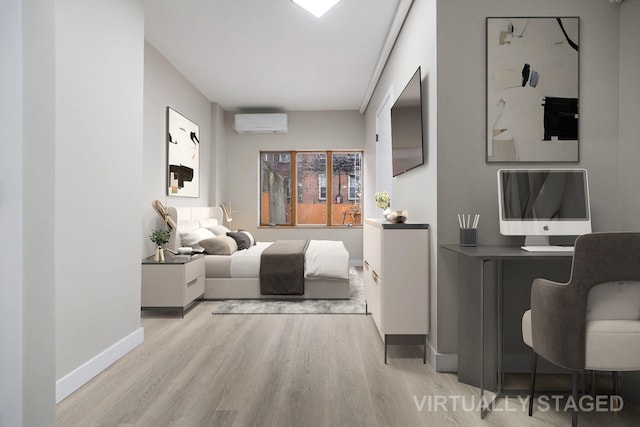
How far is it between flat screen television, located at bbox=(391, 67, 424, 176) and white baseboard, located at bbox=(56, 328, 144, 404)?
8.42 feet

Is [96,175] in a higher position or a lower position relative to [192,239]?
higher

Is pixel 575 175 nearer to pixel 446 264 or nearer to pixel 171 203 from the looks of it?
pixel 446 264

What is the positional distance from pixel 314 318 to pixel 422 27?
2.70 m

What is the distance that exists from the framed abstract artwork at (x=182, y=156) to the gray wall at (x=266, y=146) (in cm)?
124

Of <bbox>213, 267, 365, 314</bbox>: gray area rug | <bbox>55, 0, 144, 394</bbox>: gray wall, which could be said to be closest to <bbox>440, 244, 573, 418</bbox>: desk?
<bbox>213, 267, 365, 314</bbox>: gray area rug

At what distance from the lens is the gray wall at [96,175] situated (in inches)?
78.9

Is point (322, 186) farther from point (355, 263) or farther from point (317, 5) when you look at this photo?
point (317, 5)

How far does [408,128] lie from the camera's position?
2.90 metres

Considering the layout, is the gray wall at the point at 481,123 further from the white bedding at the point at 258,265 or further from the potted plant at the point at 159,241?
the potted plant at the point at 159,241

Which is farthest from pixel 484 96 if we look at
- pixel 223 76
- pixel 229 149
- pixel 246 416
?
pixel 229 149

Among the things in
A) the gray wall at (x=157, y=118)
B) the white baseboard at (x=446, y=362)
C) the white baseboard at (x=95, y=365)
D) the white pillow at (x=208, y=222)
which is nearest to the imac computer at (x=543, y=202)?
the white baseboard at (x=446, y=362)

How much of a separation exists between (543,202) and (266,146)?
5.19 metres

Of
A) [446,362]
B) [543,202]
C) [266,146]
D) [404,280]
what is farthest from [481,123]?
[266,146]

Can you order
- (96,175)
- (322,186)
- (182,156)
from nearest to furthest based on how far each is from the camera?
(96,175) < (182,156) < (322,186)
